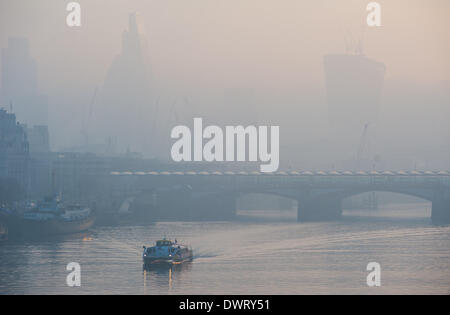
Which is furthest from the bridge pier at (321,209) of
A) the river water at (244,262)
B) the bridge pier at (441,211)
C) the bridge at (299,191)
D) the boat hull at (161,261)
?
the boat hull at (161,261)

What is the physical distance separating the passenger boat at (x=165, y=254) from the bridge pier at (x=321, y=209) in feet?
231

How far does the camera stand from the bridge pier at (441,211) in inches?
5354

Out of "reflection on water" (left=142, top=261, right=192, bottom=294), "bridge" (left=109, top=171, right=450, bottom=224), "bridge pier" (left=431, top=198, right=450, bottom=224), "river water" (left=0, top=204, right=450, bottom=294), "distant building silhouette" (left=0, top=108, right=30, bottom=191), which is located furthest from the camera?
"distant building silhouette" (left=0, top=108, right=30, bottom=191)

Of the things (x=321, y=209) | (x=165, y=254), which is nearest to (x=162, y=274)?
(x=165, y=254)

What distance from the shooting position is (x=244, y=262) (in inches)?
2874

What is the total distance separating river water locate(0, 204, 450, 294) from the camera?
194ft

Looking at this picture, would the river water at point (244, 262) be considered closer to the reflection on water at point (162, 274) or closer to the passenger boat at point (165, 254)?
the reflection on water at point (162, 274)

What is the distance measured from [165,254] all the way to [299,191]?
81.4 meters

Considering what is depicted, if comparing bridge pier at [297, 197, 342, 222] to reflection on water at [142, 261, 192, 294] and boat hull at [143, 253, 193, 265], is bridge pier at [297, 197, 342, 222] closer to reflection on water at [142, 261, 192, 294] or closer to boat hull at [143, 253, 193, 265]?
boat hull at [143, 253, 193, 265]

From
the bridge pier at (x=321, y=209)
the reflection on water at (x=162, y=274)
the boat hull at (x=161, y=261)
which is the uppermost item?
the boat hull at (x=161, y=261)

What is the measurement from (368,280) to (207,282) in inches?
431

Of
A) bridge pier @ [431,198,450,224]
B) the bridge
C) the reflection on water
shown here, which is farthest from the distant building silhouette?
the reflection on water

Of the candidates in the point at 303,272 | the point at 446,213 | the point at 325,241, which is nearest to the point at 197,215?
the point at 446,213

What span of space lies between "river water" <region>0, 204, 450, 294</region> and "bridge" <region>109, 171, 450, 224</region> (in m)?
36.7
